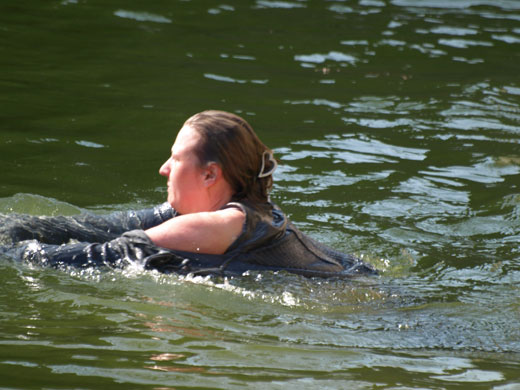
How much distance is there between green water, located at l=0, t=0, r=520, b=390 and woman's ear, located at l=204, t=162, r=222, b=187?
19.6 inches

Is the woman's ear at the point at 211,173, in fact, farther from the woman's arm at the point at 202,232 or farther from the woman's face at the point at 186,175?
the woman's arm at the point at 202,232

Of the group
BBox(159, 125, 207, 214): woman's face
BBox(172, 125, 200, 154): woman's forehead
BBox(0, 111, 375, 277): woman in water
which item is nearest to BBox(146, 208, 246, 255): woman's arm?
BBox(0, 111, 375, 277): woman in water

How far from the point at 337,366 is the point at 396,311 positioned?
1064 millimetres

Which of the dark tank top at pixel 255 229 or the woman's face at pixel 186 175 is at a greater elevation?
the woman's face at pixel 186 175

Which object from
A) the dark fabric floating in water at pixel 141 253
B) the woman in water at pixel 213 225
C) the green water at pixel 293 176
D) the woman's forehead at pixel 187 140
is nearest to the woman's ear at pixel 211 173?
the woman in water at pixel 213 225

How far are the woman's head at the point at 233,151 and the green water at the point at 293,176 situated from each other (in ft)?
1.60

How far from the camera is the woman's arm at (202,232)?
418 cm

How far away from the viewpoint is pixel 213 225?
4176 mm

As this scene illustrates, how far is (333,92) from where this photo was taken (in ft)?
32.3

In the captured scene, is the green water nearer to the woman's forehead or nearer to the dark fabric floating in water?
the dark fabric floating in water

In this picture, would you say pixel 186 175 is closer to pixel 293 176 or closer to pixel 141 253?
pixel 141 253

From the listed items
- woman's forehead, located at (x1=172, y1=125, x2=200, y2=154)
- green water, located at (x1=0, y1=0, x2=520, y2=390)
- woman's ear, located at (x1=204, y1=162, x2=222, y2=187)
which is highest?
woman's forehead, located at (x1=172, y1=125, x2=200, y2=154)

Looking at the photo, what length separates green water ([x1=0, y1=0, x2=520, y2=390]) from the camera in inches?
138

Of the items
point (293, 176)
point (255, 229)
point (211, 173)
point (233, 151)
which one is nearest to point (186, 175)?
point (211, 173)
